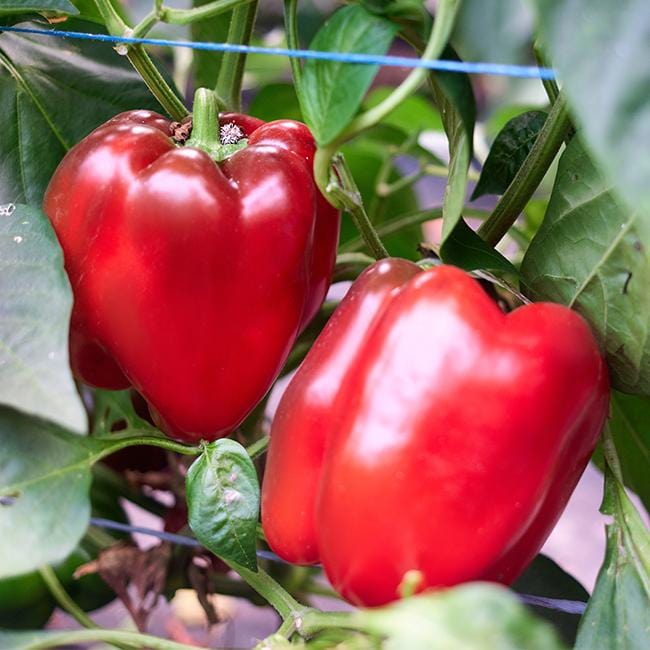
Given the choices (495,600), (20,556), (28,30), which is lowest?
(20,556)

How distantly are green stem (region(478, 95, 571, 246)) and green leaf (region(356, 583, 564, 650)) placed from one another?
0.89 feet

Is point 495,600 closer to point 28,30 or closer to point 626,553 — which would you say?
point 626,553

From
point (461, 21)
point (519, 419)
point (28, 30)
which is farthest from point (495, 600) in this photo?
point (28, 30)

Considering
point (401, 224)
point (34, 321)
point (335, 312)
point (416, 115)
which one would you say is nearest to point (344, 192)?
point (335, 312)

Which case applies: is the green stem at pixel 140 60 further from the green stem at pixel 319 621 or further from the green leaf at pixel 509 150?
the green stem at pixel 319 621

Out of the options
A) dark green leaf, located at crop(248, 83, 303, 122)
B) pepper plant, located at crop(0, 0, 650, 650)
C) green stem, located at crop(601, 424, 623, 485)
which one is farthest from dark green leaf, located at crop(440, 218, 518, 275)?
dark green leaf, located at crop(248, 83, 303, 122)

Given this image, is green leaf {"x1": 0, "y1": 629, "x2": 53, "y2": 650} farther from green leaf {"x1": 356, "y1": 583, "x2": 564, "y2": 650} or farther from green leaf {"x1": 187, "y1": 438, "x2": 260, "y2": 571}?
green leaf {"x1": 356, "y1": 583, "x2": 564, "y2": 650}

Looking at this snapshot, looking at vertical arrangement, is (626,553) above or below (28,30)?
below

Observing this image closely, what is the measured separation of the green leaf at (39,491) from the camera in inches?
18.0

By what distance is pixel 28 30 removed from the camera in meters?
0.58

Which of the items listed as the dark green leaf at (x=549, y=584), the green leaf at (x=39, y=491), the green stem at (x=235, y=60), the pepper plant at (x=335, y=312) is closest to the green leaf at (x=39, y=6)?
the pepper plant at (x=335, y=312)

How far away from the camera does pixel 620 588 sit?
1.57 ft

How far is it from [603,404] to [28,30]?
0.41 meters

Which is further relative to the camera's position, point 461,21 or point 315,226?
point 315,226
